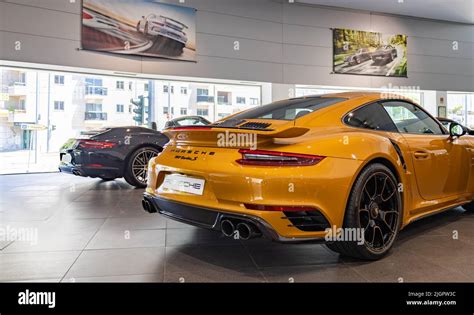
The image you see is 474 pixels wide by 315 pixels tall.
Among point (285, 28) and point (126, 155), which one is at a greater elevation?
point (285, 28)

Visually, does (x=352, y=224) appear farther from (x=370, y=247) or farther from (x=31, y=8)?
(x=31, y=8)

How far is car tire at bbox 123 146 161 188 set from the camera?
5.52m

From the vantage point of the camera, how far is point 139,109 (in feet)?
30.9

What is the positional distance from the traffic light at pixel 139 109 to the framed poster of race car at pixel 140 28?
1.30m

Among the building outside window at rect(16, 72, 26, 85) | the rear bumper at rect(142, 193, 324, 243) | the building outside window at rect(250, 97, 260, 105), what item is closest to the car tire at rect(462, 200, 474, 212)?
the rear bumper at rect(142, 193, 324, 243)

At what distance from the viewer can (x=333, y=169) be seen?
6.81 ft

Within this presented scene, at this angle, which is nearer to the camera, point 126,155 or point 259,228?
point 259,228

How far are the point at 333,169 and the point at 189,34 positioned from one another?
317 inches

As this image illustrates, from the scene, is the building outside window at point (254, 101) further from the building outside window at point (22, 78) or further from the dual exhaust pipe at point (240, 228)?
the dual exhaust pipe at point (240, 228)

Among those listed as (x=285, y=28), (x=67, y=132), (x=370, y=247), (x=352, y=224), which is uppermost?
(x=285, y=28)

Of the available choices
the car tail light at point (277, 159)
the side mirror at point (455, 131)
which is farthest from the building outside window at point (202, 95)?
the car tail light at point (277, 159)

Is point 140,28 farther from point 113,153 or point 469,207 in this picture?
point 469,207

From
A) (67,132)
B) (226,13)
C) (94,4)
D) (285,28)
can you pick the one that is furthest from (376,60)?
(67,132)
